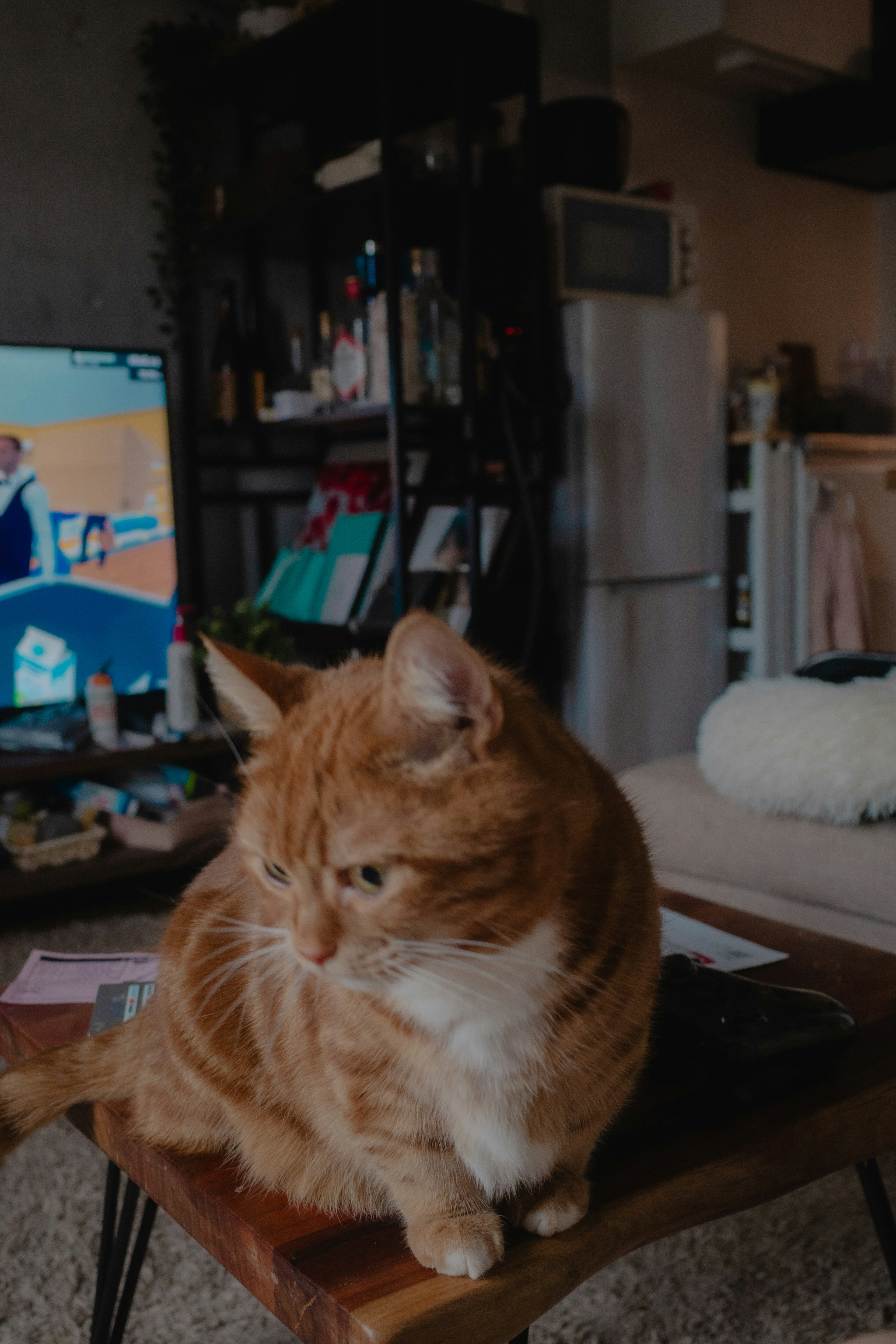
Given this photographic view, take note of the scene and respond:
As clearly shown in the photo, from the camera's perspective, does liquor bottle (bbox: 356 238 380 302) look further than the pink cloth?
No

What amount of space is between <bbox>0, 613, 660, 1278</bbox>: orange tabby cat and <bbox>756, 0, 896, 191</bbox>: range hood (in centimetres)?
381

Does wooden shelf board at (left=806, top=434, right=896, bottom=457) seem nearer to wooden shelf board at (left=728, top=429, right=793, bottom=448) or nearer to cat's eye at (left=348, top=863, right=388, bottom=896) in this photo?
wooden shelf board at (left=728, top=429, right=793, bottom=448)

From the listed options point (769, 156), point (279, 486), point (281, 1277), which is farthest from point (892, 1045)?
point (769, 156)

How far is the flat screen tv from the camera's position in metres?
2.52

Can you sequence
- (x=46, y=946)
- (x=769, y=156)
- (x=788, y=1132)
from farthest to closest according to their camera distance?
(x=769, y=156)
(x=46, y=946)
(x=788, y=1132)

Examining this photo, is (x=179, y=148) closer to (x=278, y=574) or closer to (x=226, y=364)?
(x=226, y=364)

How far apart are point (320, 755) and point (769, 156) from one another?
163 inches

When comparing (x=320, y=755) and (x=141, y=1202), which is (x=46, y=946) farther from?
(x=320, y=755)

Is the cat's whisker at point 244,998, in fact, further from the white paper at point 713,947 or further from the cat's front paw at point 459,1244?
the white paper at point 713,947

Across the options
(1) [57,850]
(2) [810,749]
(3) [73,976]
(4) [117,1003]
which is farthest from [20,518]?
(2) [810,749]

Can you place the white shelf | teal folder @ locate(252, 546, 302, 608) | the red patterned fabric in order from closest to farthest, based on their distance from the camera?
the red patterned fabric < teal folder @ locate(252, 546, 302, 608) < the white shelf

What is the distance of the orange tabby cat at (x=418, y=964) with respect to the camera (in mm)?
605

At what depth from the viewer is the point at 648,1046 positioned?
31.7 inches

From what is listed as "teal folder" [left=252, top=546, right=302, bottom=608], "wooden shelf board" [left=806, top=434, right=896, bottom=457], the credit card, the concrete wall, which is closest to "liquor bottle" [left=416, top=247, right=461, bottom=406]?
"teal folder" [left=252, top=546, right=302, bottom=608]
